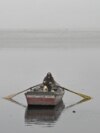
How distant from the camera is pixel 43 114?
108ft

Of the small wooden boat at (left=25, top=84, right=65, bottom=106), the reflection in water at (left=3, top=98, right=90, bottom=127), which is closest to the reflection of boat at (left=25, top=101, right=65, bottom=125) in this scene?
the reflection in water at (left=3, top=98, right=90, bottom=127)

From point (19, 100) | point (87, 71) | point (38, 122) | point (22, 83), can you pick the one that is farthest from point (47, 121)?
point (87, 71)

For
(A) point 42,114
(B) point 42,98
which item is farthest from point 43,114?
(B) point 42,98

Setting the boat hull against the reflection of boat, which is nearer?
the reflection of boat

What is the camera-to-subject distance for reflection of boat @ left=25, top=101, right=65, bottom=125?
31.4 m

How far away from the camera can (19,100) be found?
38.8m

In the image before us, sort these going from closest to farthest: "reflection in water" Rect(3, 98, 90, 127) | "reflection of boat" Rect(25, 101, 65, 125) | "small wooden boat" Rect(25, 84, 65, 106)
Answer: "reflection in water" Rect(3, 98, 90, 127) → "reflection of boat" Rect(25, 101, 65, 125) → "small wooden boat" Rect(25, 84, 65, 106)

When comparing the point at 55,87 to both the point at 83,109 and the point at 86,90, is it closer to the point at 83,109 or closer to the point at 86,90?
the point at 83,109

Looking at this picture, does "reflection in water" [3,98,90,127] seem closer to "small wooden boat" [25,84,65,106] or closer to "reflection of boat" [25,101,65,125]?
"reflection of boat" [25,101,65,125]

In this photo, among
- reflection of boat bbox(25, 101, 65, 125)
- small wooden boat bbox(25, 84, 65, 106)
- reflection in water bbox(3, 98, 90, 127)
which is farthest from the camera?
small wooden boat bbox(25, 84, 65, 106)

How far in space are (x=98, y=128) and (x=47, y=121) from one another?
3938mm

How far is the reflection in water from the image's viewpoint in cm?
3097

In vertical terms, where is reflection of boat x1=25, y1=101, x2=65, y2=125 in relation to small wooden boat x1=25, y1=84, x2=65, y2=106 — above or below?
below

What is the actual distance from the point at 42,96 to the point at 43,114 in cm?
119
